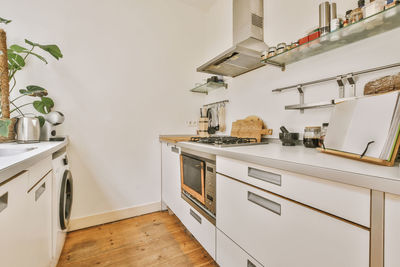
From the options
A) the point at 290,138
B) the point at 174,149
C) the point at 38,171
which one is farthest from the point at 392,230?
the point at 174,149

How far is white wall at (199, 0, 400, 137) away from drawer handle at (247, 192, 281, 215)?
2.43 ft

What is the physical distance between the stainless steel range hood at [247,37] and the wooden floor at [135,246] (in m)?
1.73

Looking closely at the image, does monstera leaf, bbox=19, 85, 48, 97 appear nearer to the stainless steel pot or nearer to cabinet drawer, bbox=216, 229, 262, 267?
the stainless steel pot

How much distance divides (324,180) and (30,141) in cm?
205

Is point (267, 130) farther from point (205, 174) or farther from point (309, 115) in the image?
point (205, 174)

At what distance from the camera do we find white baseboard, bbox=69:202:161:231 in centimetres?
188

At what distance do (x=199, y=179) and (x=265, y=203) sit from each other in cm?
62

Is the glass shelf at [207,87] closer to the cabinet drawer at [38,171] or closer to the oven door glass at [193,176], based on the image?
the oven door glass at [193,176]

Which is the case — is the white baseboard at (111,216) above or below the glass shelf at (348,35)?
below

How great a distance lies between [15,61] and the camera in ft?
5.22

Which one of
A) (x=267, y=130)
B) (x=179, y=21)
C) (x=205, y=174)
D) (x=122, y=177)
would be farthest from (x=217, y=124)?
(x=179, y=21)

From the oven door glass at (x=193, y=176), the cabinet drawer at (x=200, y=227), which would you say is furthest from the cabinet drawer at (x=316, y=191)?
the cabinet drawer at (x=200, y=227)

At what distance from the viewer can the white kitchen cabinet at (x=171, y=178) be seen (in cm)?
178

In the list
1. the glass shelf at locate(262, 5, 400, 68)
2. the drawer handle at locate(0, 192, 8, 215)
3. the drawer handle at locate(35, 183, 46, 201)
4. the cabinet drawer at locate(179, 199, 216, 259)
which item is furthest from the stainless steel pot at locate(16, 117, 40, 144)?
the glass shelf at locate(262, 5, 400, 68)
